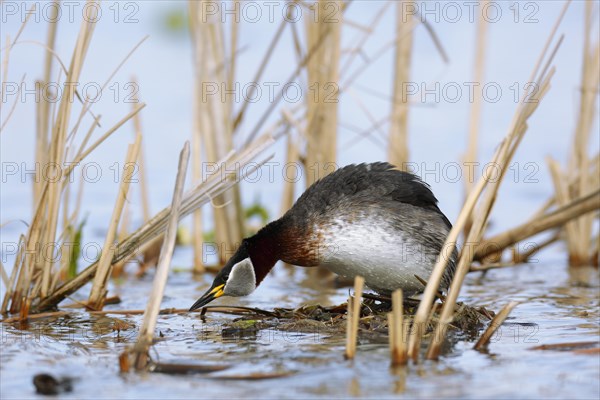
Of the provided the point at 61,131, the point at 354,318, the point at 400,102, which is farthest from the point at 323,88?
the point at 354,318

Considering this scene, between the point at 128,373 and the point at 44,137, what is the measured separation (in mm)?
2474

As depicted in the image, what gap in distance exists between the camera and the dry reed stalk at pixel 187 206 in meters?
5.28

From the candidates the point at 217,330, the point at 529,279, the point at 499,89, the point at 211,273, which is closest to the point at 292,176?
the point at 211,273

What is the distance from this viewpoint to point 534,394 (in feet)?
12.2

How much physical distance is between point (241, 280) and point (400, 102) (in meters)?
2.76

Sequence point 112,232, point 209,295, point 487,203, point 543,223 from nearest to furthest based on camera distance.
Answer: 1. point 487,203
2. point 112,232
3. point 209,295
4. point 543,223

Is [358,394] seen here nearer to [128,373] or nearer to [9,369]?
[128,373]

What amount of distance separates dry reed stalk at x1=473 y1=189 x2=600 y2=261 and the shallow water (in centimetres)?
93

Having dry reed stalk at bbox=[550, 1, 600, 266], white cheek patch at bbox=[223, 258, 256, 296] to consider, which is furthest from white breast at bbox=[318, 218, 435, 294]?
→ dry reed stalk at bbox=[550, 1, 600, 266]

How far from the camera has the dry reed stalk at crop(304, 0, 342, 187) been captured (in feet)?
24.3

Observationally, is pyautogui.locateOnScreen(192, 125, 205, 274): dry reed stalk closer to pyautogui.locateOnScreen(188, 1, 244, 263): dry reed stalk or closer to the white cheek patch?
pyautogui.locateOnScreen(188, 1, 244, 263): dry reed stalk

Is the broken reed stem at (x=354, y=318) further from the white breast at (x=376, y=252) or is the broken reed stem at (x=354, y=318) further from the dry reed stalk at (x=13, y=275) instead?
the dry reed stalk at (x=13, y=275)

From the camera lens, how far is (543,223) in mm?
7156

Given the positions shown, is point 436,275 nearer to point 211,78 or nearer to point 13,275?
point 13,275
